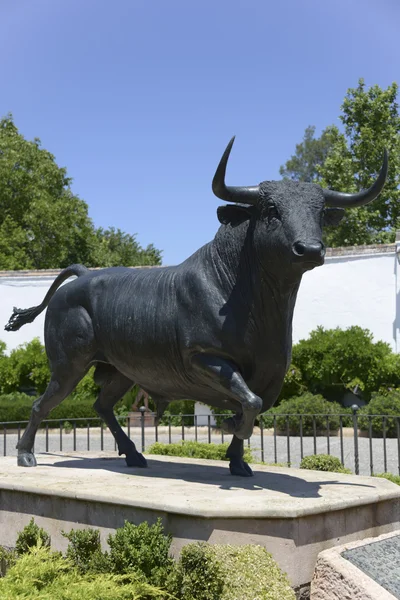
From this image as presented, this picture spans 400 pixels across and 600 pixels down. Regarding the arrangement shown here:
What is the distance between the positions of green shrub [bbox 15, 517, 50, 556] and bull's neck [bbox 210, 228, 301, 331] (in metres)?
1.98

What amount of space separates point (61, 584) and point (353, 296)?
15356 mm

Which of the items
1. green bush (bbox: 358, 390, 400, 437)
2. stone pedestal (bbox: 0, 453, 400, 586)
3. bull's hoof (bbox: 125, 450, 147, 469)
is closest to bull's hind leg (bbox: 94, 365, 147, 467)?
bull's hoof (bbox: 125, 450, 147, 469)

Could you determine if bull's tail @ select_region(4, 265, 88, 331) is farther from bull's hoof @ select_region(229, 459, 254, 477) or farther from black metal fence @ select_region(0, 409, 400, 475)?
black metal fence @ select_region(0, 409, 400, 475)

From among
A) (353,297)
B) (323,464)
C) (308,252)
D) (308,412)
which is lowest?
(323,464)

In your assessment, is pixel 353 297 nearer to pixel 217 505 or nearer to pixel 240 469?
pixel 240 469

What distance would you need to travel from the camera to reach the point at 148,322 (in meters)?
5.43

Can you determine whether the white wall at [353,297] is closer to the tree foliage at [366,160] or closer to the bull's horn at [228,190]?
the tree foliage at [366,160]

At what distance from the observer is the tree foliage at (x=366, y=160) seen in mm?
24531

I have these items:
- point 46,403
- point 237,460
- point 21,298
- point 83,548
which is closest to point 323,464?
point 237,460

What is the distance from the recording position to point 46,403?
6.18 meters

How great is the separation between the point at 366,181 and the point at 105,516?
71.6ft

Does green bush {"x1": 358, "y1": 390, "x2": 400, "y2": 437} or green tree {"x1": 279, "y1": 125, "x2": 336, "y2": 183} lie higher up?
green tree {"x1": 279, "y1": 125, "x2": 336, "y2": 183}

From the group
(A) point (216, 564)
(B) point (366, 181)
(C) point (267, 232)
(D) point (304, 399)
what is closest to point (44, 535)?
(A) point (216, 564)

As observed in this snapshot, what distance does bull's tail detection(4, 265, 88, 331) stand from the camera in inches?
266
